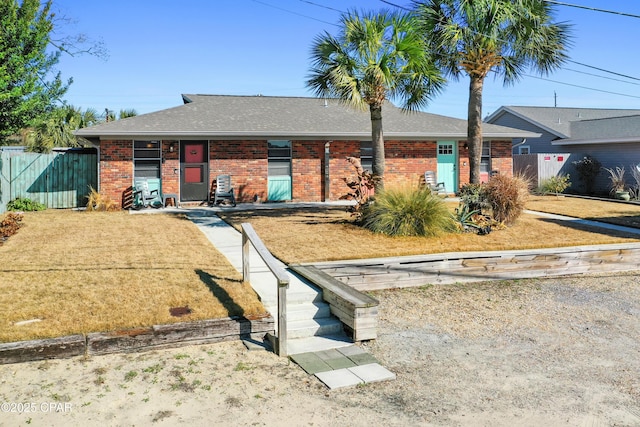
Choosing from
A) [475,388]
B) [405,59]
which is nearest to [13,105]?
[405,59]

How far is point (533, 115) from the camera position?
30.0 m

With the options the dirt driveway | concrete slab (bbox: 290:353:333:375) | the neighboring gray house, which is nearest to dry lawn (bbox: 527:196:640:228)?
the neighboring gray house

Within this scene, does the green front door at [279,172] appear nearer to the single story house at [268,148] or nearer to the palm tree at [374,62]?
the single story house at [268,148]

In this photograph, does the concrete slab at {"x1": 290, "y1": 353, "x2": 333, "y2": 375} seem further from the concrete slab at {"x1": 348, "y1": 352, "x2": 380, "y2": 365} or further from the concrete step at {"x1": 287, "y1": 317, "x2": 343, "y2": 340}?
the concrete step at {"x1": 287, "y1": 317, "x2": 343, "y2": 340}

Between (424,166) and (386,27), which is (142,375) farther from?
(424,166)

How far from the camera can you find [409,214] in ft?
37.3

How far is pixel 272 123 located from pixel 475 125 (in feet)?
26.1

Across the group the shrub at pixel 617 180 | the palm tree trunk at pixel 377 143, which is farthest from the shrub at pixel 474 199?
the shrub at pixel 617 180

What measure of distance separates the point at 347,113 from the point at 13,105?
40.4 feet

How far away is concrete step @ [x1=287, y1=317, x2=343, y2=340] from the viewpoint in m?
6.39

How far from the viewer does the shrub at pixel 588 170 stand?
80.3ft

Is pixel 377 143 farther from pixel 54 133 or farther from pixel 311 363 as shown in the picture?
pixel 54 133

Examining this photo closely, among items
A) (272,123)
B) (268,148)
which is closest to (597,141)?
(272,123)

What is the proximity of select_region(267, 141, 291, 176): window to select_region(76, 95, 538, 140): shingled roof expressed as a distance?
0.43 metres
